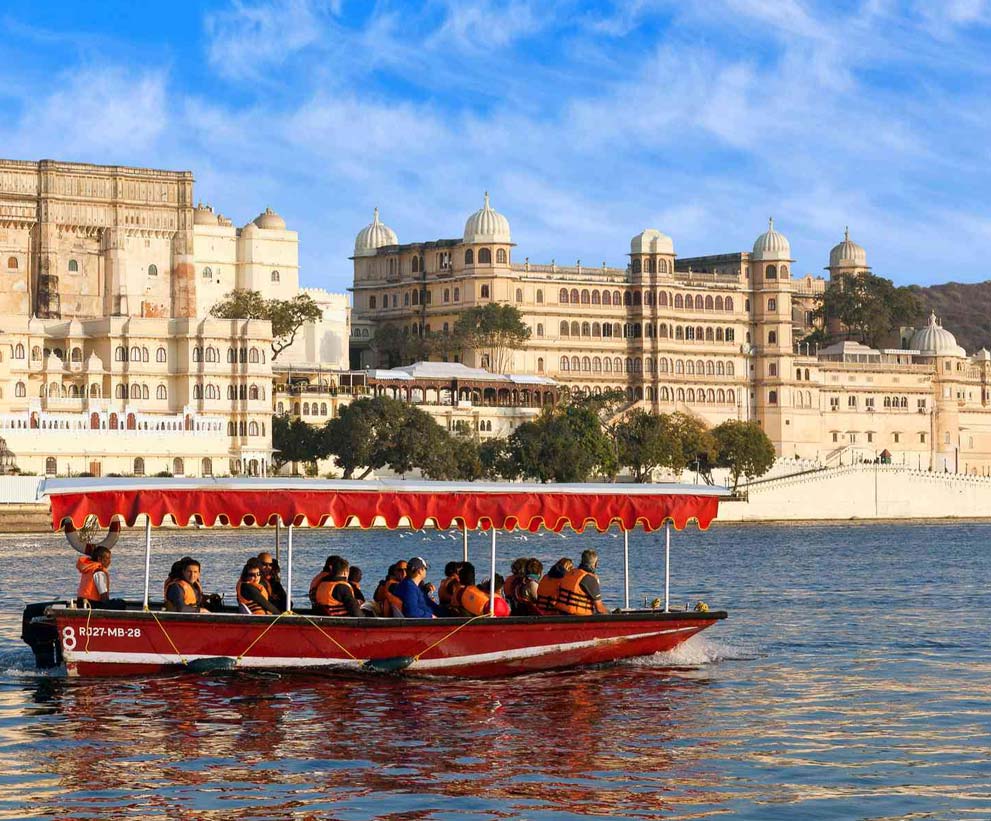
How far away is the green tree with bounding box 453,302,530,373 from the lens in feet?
436

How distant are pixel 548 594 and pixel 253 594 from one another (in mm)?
4232

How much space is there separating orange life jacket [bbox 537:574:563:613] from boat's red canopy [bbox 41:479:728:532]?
2.62ft

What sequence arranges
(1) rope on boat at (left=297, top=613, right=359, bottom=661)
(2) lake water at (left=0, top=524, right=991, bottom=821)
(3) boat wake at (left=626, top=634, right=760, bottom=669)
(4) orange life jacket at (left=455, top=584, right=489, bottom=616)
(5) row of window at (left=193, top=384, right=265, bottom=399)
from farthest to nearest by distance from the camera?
(5) row of window at (left=193, top=384, right=265, bottom=399) → (3) boat wake at (left=626, top=634, right=760, bottom=669) → (4) orange life jacket at (left=455, top=584, right=489, bottom=616) → (1) rope on boat at (left=297, top=613, right=359, bottom=661) → (2) lake water at (left=0, top=524, right=991, bottom=821)

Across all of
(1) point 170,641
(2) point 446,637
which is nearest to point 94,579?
(1) point 170,641

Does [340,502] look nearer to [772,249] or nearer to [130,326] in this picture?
[130,326]

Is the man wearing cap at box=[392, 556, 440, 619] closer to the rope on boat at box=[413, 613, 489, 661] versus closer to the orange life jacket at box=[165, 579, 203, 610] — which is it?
the rope on boat at box=[413, 613, 489, 661]

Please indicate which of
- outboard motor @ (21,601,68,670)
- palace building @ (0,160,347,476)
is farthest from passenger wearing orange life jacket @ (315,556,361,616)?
palace building @ (0,160,347,476)

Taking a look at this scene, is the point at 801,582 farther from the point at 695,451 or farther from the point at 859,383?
the point at 859,383

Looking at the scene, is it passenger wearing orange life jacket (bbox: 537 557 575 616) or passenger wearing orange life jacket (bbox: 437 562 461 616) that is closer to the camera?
passenger wearing orange life jacket (bbox: 437 562 461 616)

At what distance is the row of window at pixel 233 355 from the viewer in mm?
110750

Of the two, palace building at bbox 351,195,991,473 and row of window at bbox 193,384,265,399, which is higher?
palace building at bbox 351,195,991,473

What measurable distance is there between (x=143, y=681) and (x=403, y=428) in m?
79.7

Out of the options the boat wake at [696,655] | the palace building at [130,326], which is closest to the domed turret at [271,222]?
the palace building at [130,326]

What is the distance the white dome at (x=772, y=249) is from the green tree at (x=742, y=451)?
87.4ft
